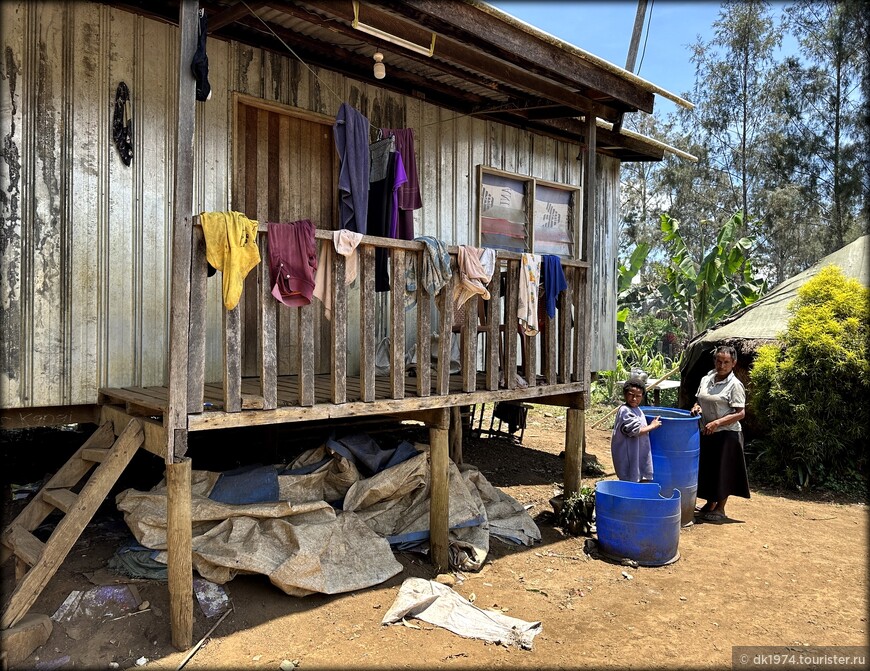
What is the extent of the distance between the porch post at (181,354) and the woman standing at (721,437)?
17.0 ft

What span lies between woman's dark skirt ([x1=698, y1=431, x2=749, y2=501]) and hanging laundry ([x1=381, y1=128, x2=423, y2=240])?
392cm

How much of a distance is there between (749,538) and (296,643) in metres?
4.64

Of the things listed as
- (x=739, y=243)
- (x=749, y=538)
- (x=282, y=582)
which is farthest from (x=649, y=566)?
(x=739, y=243)

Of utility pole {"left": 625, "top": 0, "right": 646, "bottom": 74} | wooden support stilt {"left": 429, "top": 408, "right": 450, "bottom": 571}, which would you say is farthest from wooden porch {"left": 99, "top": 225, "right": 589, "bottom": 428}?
utility pole {"left": 625, "top": 0, "right": 646, "bottom": 74}

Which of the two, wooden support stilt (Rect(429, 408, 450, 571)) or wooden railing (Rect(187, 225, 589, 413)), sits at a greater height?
wooden railing (Rect(187, 225, 589, 413))

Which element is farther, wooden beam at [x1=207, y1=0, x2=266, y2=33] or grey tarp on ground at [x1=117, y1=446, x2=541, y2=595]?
wooden beam at [x1=207, y1=0, x2=266, y2=33]

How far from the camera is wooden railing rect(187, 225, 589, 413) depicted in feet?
13.8

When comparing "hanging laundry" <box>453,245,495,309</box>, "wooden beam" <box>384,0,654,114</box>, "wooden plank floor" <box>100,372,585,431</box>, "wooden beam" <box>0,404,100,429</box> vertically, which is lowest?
"wooden beam" <box>0,404,100,429</box>

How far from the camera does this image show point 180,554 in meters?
4.00

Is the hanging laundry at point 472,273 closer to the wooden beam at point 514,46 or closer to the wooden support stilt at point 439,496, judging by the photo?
the wooden support stilt at point 439,496

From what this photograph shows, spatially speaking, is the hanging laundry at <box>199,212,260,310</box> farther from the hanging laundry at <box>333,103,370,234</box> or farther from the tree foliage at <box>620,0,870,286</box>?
the tree foliage at <box>620,0,870,286</box>

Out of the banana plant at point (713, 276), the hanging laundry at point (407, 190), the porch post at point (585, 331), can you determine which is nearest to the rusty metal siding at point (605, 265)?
the porch post at point (585, 331)

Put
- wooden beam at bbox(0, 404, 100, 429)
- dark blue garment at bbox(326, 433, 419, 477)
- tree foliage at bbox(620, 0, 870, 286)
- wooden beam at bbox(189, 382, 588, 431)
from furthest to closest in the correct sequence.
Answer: tree foliage at bbox(620, 0, 870, 286), dark blue garment at bbox(326, 433, 419, 477), wooden beam at bbox(0, 404, 100, 429), wooden beam at bbox(189, 382, 588, 431)

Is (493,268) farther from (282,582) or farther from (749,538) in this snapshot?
(749,538)
